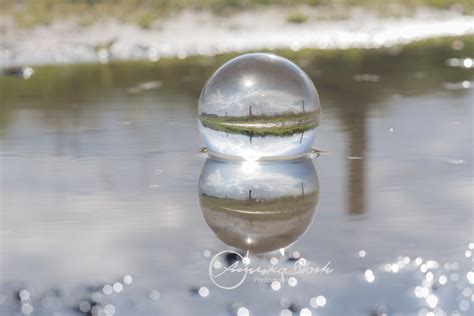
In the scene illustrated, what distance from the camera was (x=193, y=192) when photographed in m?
8.36

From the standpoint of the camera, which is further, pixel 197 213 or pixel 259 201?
pixel 259 201

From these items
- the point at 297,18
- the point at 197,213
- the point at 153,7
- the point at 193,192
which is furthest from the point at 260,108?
the point at 153,7

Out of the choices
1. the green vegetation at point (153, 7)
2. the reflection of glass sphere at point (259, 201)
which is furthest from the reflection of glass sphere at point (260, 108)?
the green vegetation at point (153, 7)

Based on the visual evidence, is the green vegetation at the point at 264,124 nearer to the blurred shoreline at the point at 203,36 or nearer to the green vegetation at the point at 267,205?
the green vegetation at the point at 267,205

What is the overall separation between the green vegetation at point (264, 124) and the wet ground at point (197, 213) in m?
0.36

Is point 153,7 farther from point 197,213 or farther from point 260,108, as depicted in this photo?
point 197,213

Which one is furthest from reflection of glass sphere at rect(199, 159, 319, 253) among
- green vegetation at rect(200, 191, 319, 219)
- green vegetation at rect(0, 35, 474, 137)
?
green vegetation at rect(0, 35, 474, 137)

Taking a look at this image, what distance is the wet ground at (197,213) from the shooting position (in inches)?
233

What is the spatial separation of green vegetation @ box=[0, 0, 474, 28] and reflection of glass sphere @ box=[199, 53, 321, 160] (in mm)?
14357

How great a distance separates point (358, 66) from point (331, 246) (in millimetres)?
11840

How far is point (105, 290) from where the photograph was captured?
6.14m

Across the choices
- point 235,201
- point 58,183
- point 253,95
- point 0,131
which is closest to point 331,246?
point 235,201

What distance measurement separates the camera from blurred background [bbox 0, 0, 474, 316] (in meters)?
5.97

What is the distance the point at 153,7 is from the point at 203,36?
16.7 feet
